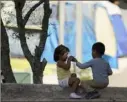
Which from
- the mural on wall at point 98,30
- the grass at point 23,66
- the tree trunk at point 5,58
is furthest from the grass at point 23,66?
the tree trunk at point 5,58

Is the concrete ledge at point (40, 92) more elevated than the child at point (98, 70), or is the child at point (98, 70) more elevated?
the child at point (98, 70)

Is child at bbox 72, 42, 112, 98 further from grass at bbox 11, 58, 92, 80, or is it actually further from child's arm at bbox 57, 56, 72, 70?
grass at bbox 11, 58, 92, 80

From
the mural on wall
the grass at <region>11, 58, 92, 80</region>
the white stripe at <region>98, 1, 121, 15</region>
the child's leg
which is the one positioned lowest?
the grass at <region>11, 58, 92, 80</region>

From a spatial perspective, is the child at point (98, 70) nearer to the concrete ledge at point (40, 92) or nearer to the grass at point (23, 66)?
the concrete ledge at point (40, 92)

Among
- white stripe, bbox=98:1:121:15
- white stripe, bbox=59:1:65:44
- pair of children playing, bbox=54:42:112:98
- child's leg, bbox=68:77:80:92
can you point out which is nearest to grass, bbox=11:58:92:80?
white stripe, bbox=59:1:65:44

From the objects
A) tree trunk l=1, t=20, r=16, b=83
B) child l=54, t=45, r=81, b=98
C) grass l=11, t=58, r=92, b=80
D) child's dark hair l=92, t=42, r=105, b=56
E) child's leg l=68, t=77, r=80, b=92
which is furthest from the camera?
grass l=11, t=58, r=92, b=80

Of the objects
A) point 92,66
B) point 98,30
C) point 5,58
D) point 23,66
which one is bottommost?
point 23,66

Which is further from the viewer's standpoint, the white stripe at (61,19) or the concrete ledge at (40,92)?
the white stripe at (61,19)

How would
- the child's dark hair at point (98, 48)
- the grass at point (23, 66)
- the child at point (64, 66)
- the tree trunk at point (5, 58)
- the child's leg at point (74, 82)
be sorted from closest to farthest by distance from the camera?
the child's leg at point (74, 82) → the child at point (64, 66) → the child's dark hair at point (98, 48) → the tree trunk at point (5, 58) → the grass at point (23, 66)

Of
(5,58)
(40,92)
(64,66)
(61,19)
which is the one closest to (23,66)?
(61,19)

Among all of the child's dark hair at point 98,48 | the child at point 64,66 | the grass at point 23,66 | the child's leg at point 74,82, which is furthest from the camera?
the grass at point 23,66

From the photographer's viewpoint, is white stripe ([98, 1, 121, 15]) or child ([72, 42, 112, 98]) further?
white stripe ([98, 1, 121, 15])

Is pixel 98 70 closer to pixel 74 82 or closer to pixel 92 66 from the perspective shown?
pixel 92 66

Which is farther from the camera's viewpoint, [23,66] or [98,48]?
[23,66]
